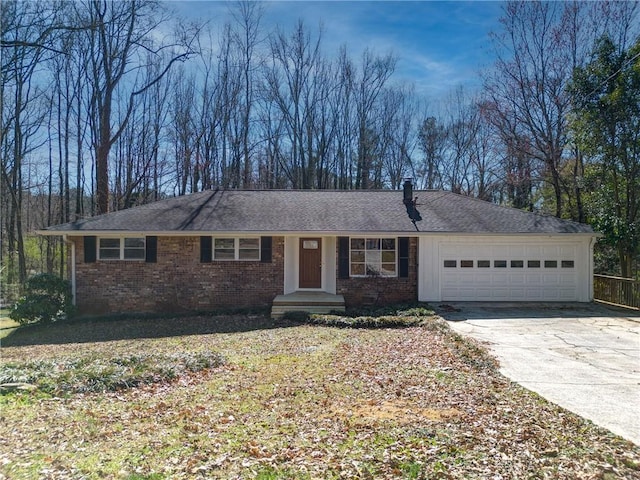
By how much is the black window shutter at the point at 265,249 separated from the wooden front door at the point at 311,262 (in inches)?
46.2

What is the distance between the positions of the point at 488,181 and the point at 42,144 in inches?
1092

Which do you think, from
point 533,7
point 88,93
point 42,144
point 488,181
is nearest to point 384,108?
point 488,181

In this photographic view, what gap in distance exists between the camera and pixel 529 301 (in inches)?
527

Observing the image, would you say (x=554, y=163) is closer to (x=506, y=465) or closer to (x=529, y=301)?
(x=529, y=301)

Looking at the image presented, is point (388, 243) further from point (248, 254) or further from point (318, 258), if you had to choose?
point (248, 254)

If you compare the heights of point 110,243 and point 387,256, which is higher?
point 110,243

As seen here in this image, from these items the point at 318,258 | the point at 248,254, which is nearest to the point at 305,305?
the point at 318,258

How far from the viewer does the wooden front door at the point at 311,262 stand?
14.1m

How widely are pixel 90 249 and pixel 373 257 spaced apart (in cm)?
907

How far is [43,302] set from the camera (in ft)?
41.2

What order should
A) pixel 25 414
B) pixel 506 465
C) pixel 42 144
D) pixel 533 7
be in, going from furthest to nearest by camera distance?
1. pixel 42 144
2. pixel 533 7
3. pixel 25 414
4. pixel 506 465

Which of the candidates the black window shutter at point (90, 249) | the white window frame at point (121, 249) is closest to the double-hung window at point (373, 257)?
the white window frame at point (121, 249)

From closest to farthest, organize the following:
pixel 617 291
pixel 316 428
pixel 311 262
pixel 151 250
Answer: pixel 316 428
pixel 617 291
pixel 151 250
pixel 311 262

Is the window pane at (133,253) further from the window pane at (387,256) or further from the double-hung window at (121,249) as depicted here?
the window pane at (387,256)
